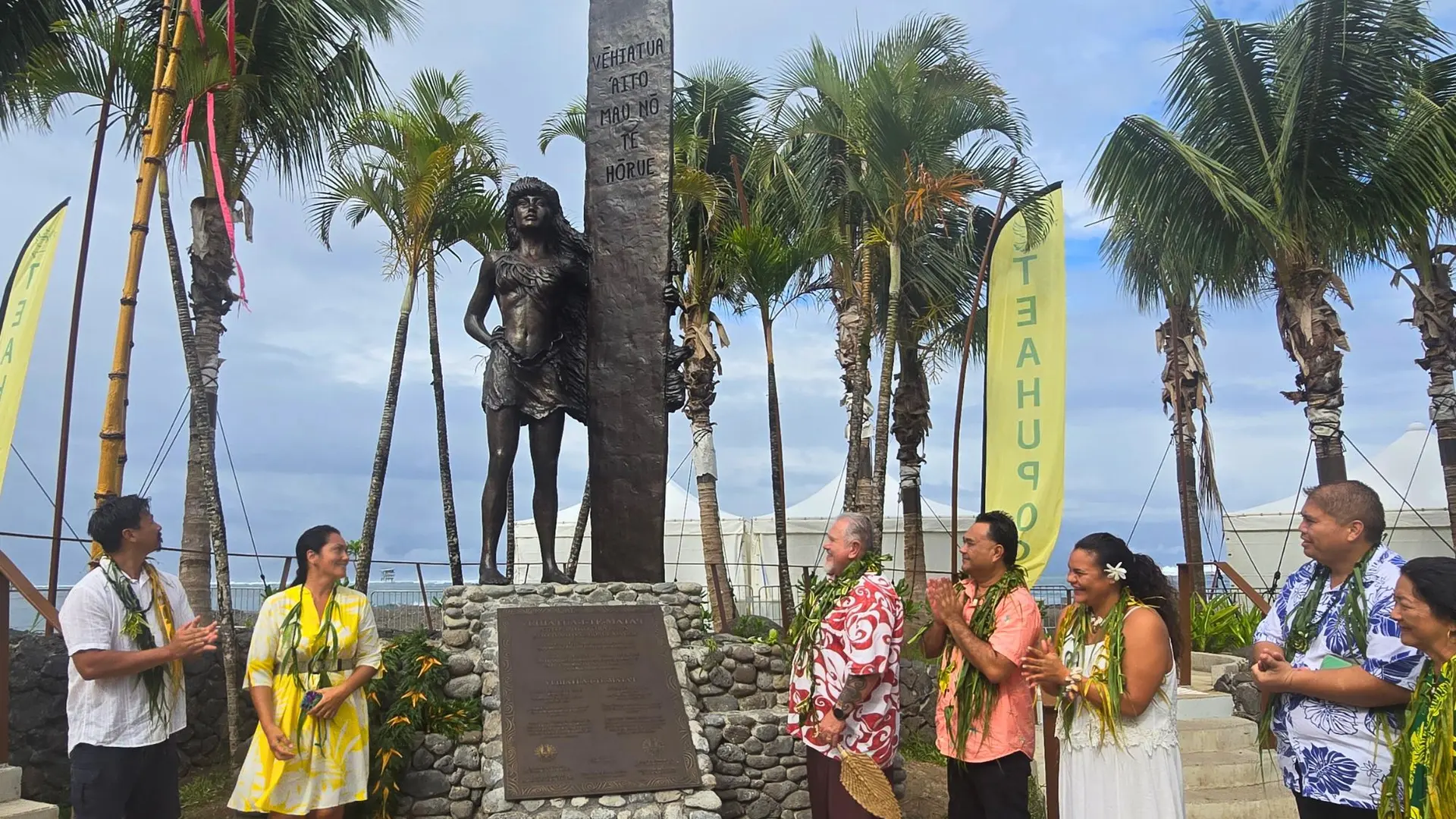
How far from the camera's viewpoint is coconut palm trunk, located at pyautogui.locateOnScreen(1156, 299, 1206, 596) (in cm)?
1675

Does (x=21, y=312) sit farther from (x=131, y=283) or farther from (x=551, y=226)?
(x=551, y=226)

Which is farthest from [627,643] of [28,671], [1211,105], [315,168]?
[1211,105]

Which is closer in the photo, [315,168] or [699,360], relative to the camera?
[315,168]

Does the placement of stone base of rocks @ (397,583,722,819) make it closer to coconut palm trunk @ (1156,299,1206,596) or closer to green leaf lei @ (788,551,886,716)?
green leaf lei @ (788,551,886,716)

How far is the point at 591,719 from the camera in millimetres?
4930

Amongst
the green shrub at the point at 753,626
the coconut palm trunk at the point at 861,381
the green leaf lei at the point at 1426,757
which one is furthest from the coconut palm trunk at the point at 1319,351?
the green leaf lei at the point at 1426,757

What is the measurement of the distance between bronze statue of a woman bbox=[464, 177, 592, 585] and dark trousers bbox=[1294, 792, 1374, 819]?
4127 millimetres

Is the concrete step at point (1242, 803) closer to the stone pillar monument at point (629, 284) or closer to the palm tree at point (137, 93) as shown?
the stone pillar monument at point (629, 284)

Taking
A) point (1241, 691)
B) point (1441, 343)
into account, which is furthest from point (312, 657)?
point (1441, 343)

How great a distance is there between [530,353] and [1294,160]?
8781mm

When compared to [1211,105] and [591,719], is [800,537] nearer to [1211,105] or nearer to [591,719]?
[1211,105]

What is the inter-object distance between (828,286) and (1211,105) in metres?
5.24

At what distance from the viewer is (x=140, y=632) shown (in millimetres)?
3709

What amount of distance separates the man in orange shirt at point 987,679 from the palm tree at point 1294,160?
305 inches
